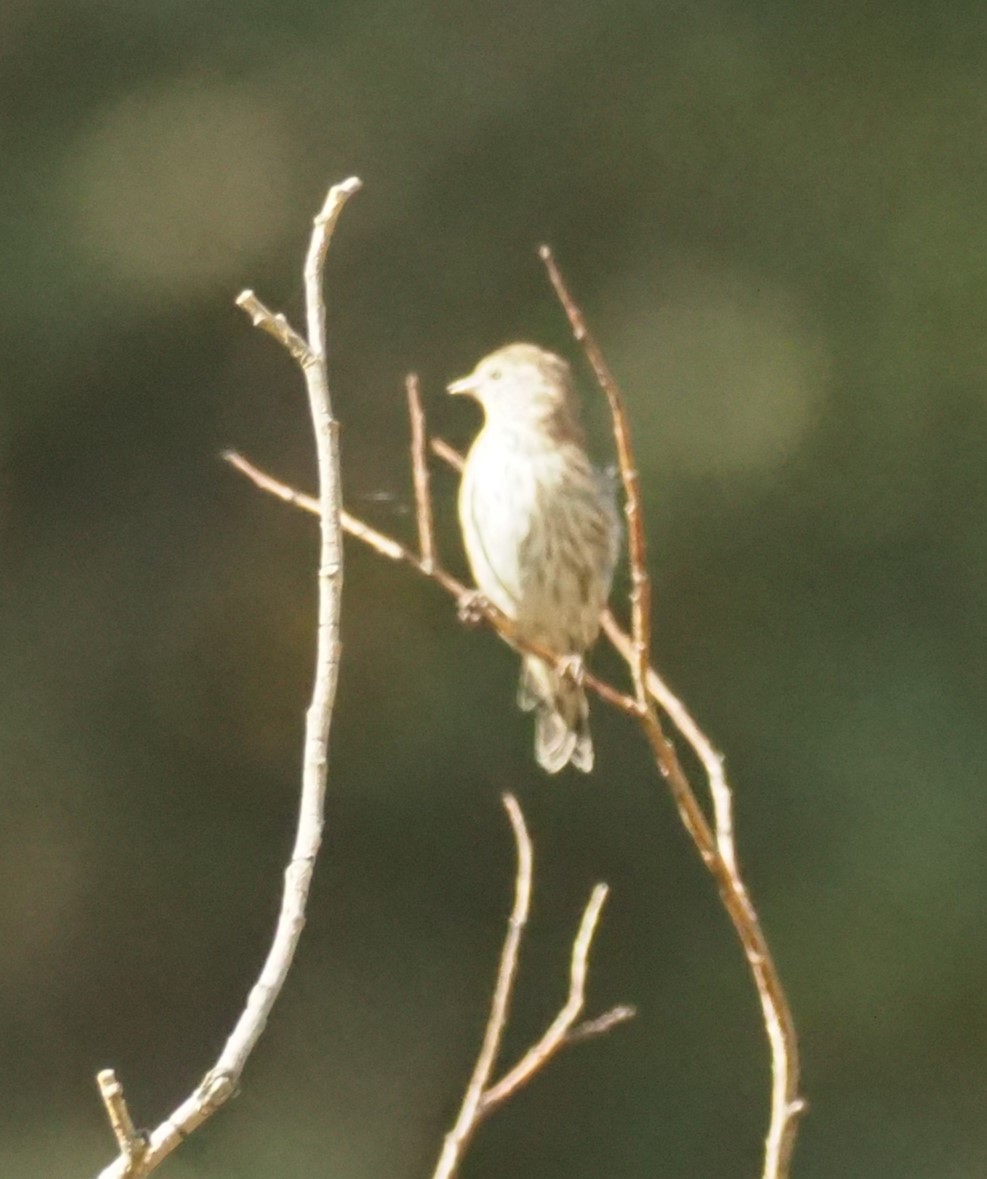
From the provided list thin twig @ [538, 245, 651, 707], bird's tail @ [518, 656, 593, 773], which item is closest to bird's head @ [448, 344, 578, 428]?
bird's tail @ [518, 656, 593, 773]

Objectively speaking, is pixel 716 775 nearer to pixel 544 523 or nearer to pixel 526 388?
pixel 544 523

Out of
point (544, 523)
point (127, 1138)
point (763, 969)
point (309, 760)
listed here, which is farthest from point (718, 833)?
point (544, 523)

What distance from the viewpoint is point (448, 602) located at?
840cm

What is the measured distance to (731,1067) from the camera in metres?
8.98

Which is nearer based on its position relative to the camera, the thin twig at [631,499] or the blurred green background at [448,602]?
the thin twig at [631,499]

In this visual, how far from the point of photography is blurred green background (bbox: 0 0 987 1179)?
27.4ft

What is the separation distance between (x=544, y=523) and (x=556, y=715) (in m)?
0.40

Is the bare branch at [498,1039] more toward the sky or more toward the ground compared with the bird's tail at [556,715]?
more toward the ground

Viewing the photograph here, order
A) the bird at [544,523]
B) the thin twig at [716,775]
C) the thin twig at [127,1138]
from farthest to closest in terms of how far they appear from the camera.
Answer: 1. the bird at [544,523]
2. the thin twig at [716,775]
3. the thin twig at [127,1138]

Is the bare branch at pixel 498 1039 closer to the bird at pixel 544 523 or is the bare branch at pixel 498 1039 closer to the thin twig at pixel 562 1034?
the thin twig at pixel 562 1034

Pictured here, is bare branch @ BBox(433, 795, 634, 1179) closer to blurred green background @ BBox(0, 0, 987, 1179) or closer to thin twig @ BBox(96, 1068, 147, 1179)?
thin twig @ BBox(96, 1068, 147, 1179)

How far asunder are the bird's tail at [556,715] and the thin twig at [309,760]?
7.72 feet

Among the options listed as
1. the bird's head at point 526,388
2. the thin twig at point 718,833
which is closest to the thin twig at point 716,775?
the thin twig at point 718,833

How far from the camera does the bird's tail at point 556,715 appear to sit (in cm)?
472
